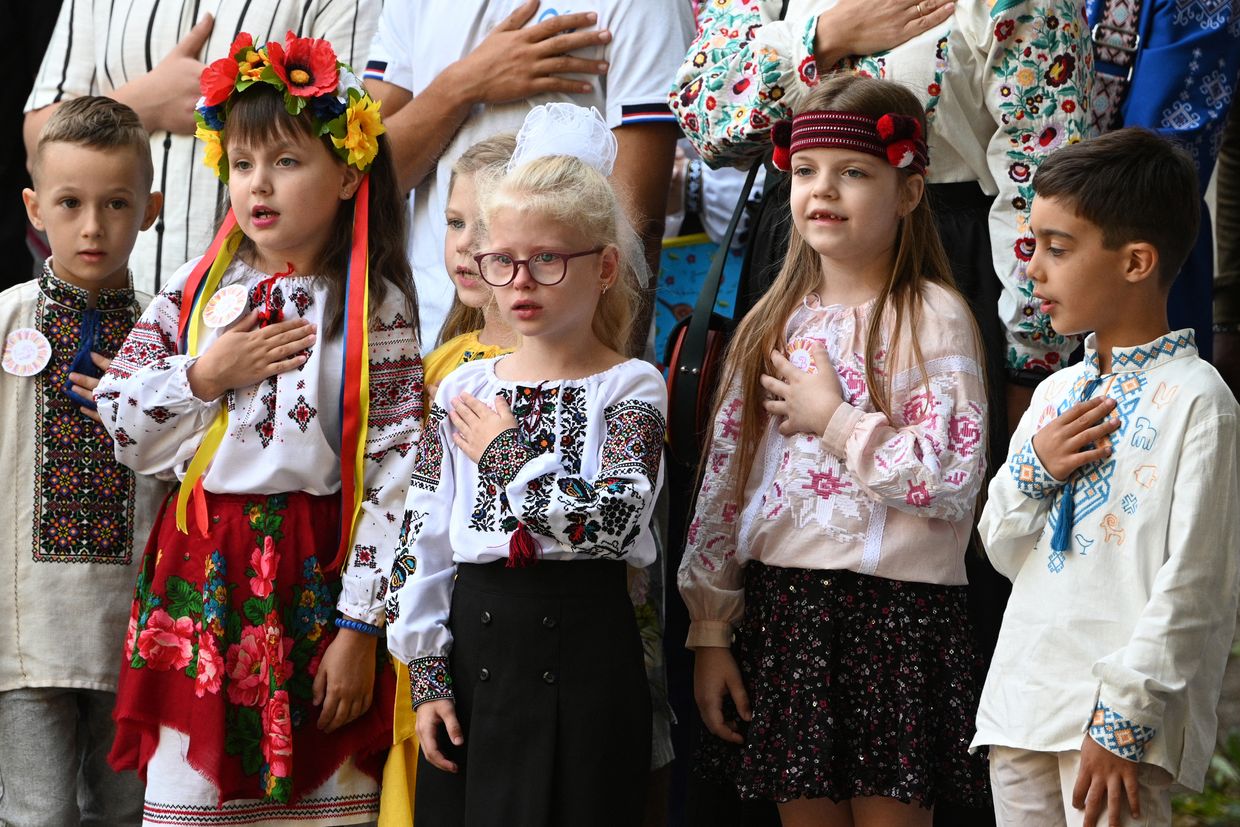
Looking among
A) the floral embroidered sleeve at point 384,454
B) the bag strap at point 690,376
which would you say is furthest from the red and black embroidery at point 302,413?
the bag strap at point 690,376

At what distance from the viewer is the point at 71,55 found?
4082 millimetres

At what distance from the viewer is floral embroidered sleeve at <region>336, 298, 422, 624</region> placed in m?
2.98

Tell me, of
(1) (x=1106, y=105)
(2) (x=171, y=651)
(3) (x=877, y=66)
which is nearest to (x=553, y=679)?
(2) (x=171, y=651)

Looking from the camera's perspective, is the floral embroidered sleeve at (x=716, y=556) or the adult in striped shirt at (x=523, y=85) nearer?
the floral embroidered sleeve at (x=716, y=556)

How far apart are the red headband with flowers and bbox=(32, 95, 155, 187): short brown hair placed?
5.18 ft

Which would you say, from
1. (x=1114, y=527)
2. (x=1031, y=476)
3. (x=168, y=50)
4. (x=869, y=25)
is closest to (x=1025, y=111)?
(x=869, y=25)

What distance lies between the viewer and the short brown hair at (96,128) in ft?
10.8

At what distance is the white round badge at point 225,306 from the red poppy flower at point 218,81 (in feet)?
1.32

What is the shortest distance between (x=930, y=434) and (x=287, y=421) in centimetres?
132

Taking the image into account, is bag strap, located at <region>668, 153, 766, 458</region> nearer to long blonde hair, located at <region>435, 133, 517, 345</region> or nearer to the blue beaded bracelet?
long blonde hair, located at <region>435, 133, 517, 345</region>

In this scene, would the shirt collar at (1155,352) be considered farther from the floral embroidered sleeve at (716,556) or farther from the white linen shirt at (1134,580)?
the floral embroidered sleeve at (716,556)

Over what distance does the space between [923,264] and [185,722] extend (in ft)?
5.85

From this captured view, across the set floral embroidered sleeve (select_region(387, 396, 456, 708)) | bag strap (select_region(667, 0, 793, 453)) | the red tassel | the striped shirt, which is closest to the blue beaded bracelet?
floral embroidered sleeve (select_region(387, 396, 456, 708))

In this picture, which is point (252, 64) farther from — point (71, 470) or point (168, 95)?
point (71, 470)
